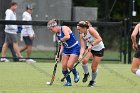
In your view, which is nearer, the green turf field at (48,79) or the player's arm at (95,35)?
the green turf field at (48,79)

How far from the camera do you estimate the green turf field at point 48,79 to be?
46.1ft

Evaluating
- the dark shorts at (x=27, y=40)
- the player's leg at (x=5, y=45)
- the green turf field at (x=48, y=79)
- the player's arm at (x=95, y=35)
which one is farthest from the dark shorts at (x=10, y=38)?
the player's arm at (x=95, y=35)

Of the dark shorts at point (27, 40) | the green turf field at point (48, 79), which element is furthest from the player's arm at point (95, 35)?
the dark shorts at point (27, 40)

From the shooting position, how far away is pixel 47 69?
65.1 feet

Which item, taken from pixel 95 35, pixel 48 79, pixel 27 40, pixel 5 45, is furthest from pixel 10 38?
pixel 95 35

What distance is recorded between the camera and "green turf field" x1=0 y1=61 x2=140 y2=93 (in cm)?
1405

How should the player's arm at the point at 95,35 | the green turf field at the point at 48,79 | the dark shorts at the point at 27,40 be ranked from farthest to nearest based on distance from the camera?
the dark shorts at the point at 27,40, the player's arm at the point at 95,35, the green turf field at the point at 48,79

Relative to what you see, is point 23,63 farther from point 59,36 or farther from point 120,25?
point 59,36

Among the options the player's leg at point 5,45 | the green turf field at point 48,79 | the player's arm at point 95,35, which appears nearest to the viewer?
the green turf field at point 48,79

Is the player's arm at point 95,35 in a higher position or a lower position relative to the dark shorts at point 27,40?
higher

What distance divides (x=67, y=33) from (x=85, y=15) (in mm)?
11827

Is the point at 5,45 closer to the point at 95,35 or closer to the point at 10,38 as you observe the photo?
the point at 10,38

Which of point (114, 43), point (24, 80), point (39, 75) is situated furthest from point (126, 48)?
point (24, 80)

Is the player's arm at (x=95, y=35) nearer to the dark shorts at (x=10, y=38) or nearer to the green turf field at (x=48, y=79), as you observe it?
the green turf field at (x=48, y=79)
